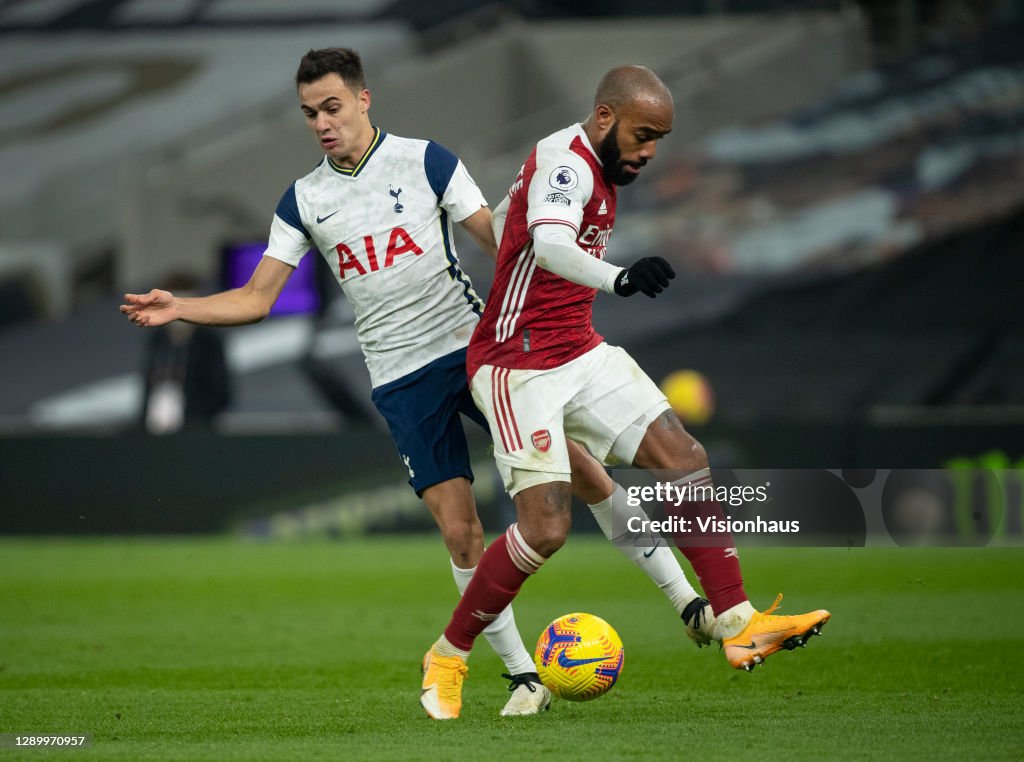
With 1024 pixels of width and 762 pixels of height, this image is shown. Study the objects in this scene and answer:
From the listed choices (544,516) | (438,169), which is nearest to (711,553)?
(544,516)

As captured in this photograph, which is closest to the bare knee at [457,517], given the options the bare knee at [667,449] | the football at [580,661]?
the football at [580,661]

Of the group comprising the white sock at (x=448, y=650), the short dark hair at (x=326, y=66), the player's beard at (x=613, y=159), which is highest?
the short dark hair at (x=326, y=66)

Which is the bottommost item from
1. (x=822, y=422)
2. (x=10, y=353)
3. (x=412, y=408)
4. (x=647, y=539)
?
(x=10, y=353)

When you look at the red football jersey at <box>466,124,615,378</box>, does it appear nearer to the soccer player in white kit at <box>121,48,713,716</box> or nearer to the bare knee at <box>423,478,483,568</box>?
the soccer player in white kit at <box>121,48,713,716</box>

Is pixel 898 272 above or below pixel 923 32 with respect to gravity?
below

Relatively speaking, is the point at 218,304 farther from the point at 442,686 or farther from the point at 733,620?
the point at 733,620

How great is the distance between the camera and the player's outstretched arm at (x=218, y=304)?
218 inches

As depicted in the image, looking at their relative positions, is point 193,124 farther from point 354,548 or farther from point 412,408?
point 412,408

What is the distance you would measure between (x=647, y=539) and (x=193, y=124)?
19346mm

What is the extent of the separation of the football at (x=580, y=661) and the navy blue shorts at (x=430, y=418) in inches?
28.5

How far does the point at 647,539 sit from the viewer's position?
18.8 feet

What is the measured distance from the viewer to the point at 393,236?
19.1 feet

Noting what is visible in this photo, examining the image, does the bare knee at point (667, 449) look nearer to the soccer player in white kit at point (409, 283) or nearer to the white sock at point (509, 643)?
the soccer player in white kit at point (409, 283)

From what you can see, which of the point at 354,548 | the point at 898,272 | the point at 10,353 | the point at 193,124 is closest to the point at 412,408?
the point at 354,548
